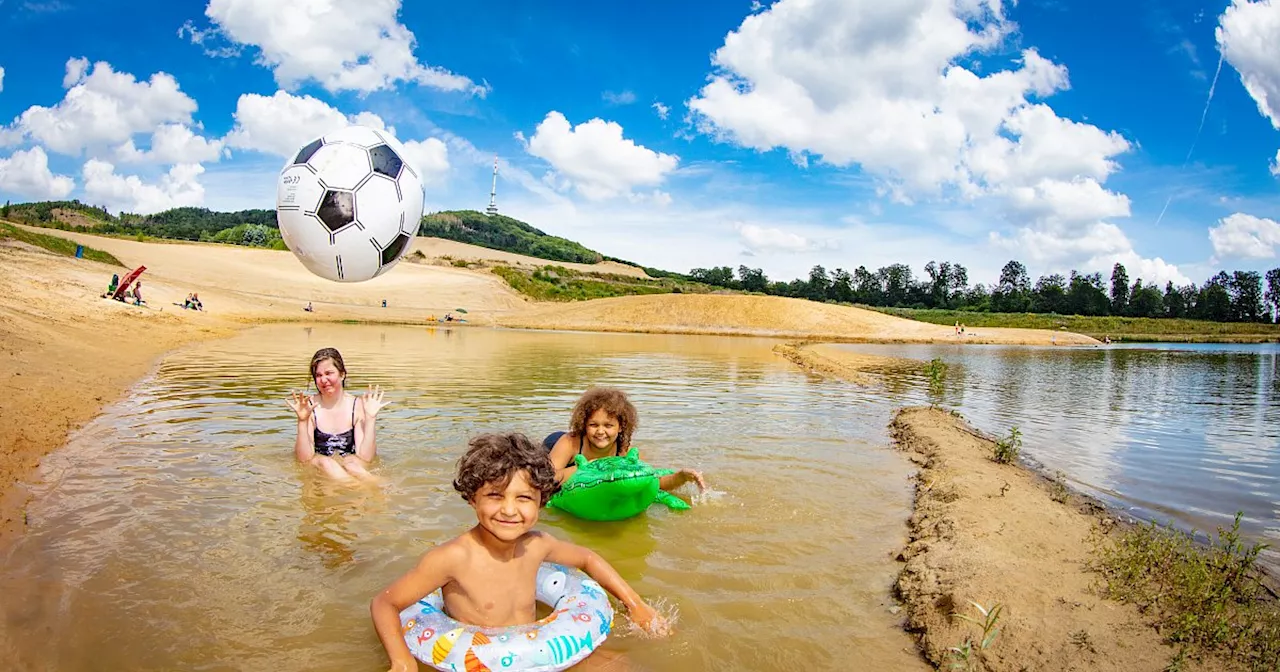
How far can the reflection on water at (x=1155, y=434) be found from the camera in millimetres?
7582

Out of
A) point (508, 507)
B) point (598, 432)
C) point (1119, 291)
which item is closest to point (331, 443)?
point (598, 432)

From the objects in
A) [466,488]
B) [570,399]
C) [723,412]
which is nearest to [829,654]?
[466,488]

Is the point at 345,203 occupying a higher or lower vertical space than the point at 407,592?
higher

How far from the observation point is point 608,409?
21.1 ft

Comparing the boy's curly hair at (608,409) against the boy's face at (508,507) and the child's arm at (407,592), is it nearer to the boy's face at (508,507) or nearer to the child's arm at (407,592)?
the boy's face at (508,507)

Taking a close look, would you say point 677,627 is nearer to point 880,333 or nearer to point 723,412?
point 723,412

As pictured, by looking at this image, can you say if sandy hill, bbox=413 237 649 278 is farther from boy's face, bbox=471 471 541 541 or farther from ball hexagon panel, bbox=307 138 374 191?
boy's face, bbox=471 471 541 541

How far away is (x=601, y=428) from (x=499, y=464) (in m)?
2.78

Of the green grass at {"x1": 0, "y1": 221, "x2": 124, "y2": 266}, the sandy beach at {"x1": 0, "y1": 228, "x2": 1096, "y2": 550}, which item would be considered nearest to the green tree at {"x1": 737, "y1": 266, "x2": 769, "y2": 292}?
the sandy beach at {"x1": 0, "y1": 228, "x2": 1096, "y2": 550}

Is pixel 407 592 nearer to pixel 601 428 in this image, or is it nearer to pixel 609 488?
pixel 609 488

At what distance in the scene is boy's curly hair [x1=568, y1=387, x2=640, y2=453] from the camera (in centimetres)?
643

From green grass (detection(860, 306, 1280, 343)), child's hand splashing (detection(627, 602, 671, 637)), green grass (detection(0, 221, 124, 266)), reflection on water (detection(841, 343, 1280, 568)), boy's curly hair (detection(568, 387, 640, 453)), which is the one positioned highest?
green grass (detection(0, 221, 124, 266))

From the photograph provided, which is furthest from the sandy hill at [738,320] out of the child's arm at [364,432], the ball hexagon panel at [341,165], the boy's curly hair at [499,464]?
the boy's curly hair at [499,464]

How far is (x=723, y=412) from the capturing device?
1268 centimetres
